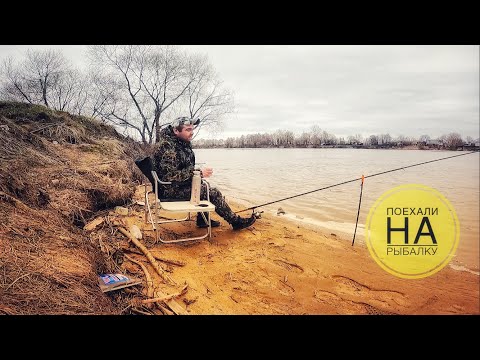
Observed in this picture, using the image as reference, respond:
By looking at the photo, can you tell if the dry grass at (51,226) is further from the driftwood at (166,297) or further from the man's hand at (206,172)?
the man's hand at (206,172)

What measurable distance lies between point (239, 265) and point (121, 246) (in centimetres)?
159

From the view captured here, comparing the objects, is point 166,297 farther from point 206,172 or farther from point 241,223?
point 241,223

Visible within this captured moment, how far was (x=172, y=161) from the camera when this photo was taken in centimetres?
405

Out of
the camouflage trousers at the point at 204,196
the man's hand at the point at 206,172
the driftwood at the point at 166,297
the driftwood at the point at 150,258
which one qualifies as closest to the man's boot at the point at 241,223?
the camouflage trousers at the point at 204,196

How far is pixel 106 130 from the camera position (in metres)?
11.7

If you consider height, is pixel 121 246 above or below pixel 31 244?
below

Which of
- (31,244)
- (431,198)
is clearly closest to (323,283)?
(31,244)

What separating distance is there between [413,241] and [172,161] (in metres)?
4.56

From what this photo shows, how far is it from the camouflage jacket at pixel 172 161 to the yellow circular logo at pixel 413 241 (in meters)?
3.14

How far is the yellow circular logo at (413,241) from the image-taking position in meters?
3.86

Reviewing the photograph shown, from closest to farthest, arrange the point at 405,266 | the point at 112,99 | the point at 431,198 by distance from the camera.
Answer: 1. the point at 405,266
2. the point at 431,198
3. the point at 112,99

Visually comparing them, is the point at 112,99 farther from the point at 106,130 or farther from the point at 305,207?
the point at 305,207

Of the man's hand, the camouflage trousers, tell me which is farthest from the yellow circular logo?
the man's hand

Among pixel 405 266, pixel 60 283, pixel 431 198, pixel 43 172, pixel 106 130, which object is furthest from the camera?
pixel 106 130
